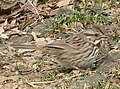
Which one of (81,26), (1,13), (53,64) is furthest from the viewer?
(1,13)

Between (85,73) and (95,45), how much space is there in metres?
0.38

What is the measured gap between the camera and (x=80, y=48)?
679 cm

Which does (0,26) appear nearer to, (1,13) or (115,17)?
(1,13)

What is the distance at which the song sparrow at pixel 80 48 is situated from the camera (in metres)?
6.62

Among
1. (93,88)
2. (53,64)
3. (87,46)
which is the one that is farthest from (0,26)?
(93,88)

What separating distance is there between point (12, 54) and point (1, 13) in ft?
4.77

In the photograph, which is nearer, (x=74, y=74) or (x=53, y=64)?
(x=74, y=74)

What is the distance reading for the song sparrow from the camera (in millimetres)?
6625

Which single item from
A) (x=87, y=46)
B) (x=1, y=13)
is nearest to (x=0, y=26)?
(x=1, y=13)

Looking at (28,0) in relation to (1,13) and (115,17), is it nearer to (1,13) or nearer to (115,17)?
(1,13)

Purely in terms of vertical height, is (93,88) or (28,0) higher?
(28,0)

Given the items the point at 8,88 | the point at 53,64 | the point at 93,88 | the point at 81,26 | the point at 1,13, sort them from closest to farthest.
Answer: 1. the point at 93,88
2. the point at 8,88
3. the point at 53,64
4. the point at 81,26
5. the point at 1,13

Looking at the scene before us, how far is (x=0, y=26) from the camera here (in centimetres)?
859

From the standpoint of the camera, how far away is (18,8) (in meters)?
8.91
